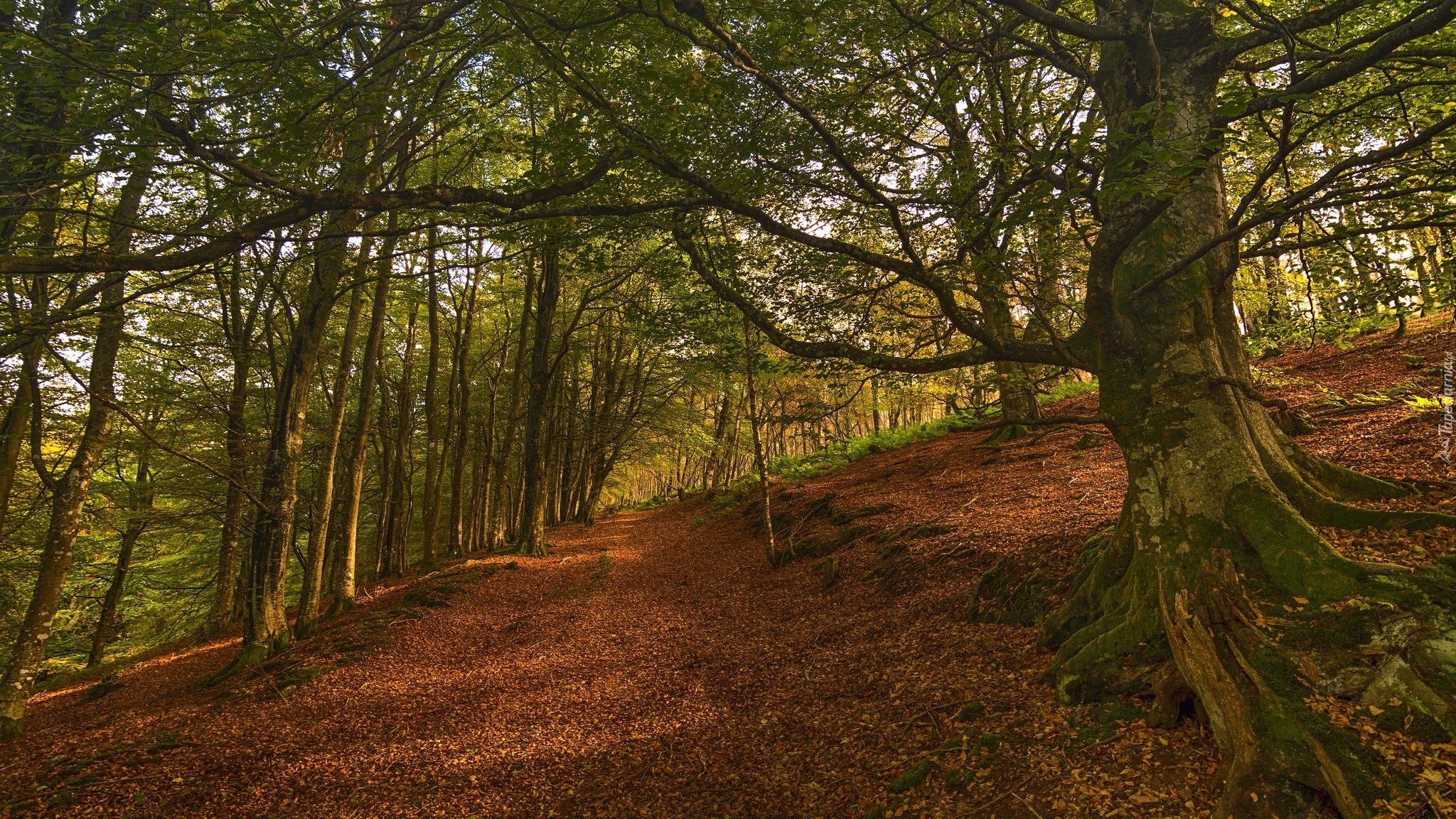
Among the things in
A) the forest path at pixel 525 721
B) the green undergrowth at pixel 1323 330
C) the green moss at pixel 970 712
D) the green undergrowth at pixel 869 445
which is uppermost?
the green undergrowth at pixel 1323 330

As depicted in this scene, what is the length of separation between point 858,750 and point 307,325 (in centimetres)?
962

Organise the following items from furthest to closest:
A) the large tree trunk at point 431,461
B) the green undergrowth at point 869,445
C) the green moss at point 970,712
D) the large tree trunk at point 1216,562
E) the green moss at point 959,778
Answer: the green undergrowth at point 869,445, the large tree trunk at point 431,461, the green moss at point 970,712, the green moss at point 959,778, the large tree trunk at point 1216,562

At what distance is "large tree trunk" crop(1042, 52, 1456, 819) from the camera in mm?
3244

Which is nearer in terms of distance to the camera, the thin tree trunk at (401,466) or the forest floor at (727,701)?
the forest floor at (727,701)

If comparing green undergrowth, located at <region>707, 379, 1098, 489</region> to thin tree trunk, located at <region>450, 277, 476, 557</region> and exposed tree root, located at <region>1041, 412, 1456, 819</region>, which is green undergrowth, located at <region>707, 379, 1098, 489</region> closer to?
thin tree trunk, located at <region>450, 277, 476, 557</region>

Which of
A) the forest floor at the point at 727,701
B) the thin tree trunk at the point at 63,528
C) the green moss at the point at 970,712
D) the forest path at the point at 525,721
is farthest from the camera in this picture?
the thin tree trunk at the point at 63,528

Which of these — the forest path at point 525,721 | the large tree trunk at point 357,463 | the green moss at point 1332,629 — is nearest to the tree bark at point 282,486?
the forest path at point 525,721

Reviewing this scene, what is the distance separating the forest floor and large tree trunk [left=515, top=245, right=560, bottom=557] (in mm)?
3409

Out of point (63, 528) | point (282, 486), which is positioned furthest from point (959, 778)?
point (63, 528)

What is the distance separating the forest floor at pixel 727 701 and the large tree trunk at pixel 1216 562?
0.35 meters

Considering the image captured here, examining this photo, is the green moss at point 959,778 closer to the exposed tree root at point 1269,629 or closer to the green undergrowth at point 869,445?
the exposed tree root at point 1269,629

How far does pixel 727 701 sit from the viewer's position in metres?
7.00

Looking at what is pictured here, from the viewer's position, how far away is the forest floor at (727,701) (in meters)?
4.44

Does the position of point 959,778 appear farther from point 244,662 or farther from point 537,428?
point 537,428
